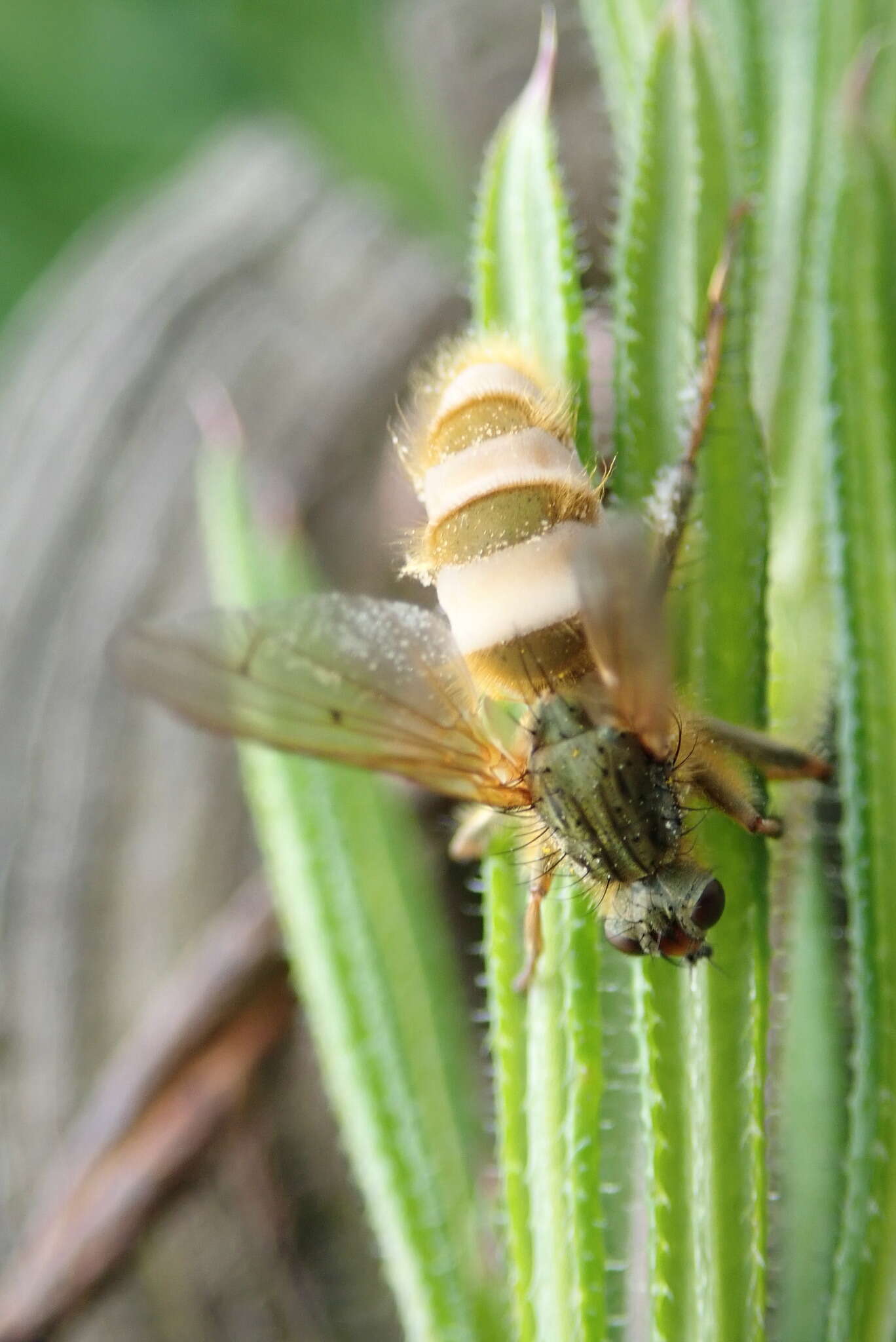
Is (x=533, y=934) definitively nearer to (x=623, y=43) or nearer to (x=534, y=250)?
(x=534, y=250)

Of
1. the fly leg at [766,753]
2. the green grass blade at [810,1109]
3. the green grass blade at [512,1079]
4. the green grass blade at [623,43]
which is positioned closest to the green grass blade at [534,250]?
the green grass blade at [623,43]

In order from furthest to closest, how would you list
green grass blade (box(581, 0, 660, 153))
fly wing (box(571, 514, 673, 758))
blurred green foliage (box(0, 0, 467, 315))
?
blurred green foliage (box(0, 0, 467, 315)) < green grass blade (box(581, 0, 660, 153)) < fly wing (box(571, 514, 673, 758))

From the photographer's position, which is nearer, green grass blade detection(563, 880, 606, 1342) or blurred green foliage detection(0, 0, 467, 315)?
green grass blade detection(563, 880, 606, 1342)

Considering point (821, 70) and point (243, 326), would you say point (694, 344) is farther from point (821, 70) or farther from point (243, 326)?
point (243, 326)

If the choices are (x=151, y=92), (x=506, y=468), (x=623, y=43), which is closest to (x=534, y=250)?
(x=506, y=468)

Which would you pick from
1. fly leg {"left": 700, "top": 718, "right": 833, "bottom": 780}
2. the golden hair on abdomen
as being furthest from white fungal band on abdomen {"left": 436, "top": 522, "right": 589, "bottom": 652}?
fly leg {"left": 700, "top": 718, "right": 833, "bottom": 780}

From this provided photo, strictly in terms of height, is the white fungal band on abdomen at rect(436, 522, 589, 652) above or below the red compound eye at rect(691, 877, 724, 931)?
above

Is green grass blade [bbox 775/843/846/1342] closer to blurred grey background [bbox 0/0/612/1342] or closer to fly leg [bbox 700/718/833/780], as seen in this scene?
fly leg [bbox 700/718/833/780]
